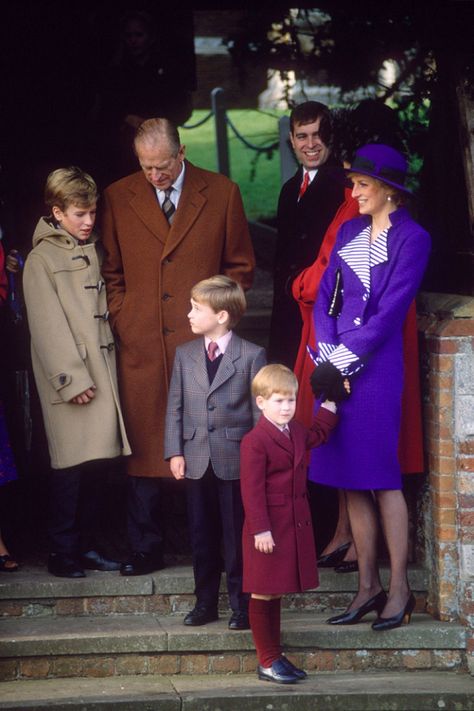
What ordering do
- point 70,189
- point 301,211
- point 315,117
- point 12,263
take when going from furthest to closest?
point 301,211, point 12,263, point 315,117, point 70,189

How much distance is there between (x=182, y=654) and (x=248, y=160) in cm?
1227

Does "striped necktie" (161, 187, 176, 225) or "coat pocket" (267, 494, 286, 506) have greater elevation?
"striped necktie" (161, 187, 176, 225)

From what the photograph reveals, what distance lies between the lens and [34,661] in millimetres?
6211

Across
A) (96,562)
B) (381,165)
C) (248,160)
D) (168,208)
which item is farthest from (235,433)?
(248,160)

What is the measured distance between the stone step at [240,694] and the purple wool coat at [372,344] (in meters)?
Result: 0.82

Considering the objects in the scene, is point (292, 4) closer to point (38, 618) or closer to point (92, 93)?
point (92, 93)

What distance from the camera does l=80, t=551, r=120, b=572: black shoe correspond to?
668 cm

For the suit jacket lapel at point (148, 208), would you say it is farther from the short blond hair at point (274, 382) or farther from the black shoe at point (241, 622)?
the black shoe at point (241, 622)

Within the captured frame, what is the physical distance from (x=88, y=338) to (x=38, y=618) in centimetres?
125

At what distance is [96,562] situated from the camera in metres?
6.70

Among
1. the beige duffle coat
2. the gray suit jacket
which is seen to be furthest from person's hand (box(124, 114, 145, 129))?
the gray suit jacket

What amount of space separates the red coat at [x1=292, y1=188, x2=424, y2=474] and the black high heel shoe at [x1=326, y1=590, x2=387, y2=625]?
0.56 metres

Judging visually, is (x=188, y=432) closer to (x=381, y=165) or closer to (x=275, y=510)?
(x=275, y=510)

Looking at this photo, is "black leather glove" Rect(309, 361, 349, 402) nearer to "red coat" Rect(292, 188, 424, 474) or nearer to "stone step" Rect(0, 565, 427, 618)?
"red coat" Rect(292, 188, 424, 474)
